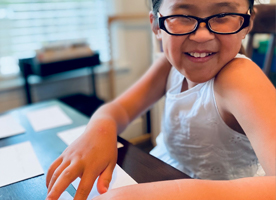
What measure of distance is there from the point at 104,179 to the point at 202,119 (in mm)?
330

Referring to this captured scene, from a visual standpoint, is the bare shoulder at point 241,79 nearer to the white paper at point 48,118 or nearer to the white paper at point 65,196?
the white paper at point 65,196

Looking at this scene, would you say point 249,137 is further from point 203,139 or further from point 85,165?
point 85,165

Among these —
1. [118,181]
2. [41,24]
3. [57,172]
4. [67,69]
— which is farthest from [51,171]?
[41,24]

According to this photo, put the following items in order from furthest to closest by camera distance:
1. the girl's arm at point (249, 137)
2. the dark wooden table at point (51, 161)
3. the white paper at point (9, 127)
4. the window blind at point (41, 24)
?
the window blind at point (41, 24) → the white paper at point (9, 127) → the dark wooden table at point (51, 161) → the girl's arm at point (249, 137)

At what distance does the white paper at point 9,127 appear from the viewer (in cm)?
80

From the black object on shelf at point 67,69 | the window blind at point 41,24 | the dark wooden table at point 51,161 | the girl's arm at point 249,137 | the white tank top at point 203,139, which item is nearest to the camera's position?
the girl's arm at point 249,137

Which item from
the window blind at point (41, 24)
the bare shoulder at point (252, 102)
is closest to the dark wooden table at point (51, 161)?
the bare shoulder at point (252, 102)

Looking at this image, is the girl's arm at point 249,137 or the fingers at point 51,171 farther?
the fingers at point 51,171

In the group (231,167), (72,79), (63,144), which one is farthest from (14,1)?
(231,167)

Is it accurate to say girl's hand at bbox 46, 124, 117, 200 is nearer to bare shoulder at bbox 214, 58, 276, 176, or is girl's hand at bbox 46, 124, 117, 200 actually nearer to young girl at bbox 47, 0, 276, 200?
young girl at bbox 47, 0, 276, 200

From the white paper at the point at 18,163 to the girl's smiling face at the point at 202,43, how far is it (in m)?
0.41

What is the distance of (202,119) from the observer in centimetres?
71

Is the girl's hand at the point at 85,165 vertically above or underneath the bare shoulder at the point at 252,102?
underneath

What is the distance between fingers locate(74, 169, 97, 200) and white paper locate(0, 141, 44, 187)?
14 cm
